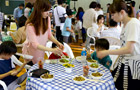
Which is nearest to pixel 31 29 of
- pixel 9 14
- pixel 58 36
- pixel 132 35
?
pixel 132 35

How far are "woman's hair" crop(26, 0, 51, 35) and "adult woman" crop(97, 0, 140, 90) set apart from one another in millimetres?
887

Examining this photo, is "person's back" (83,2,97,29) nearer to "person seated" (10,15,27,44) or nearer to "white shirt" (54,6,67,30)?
"white shirt" (54,6,67,30)

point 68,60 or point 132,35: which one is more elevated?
point 132,35

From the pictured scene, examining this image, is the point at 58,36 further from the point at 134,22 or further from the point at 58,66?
the point at 134,22

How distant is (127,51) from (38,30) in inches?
48.8

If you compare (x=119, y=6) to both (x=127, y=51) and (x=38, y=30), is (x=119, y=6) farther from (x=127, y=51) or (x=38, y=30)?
(x=38, y=30)

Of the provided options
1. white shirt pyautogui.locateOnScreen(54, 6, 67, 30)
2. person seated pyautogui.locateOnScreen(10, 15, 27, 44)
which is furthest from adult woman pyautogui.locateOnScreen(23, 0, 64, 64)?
white shirt pyautogui.locateOnScreen(54, 6, 67, 30)

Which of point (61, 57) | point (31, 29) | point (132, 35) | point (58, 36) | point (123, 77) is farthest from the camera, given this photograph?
point (58, 36)

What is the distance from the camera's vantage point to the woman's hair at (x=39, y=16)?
2475 millimetres

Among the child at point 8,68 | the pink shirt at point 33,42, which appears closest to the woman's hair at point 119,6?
the pink shirt at point 33,42

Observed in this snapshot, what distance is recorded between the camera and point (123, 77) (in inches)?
83.0

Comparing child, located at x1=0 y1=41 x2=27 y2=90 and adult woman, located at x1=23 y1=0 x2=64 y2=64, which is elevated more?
adult woman, located at x1=23 y1=0 x2=64 y2=64

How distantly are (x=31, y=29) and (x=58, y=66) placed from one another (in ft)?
2.02

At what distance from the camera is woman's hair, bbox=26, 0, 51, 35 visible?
2.47 m
